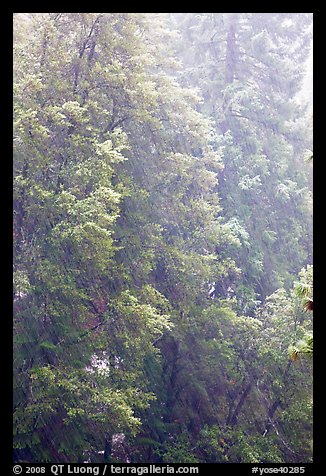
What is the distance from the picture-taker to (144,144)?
24.0 ft

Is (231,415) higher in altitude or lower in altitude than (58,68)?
lower

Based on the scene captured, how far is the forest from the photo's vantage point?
5.77m

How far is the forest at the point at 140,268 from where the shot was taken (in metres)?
5.77

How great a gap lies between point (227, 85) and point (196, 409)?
5907mm

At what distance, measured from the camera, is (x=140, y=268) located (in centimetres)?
671

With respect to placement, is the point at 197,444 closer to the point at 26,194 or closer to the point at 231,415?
the point at 231,415

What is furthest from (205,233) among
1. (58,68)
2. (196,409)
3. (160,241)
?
(58,68)

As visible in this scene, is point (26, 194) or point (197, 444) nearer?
point (26, 194)
